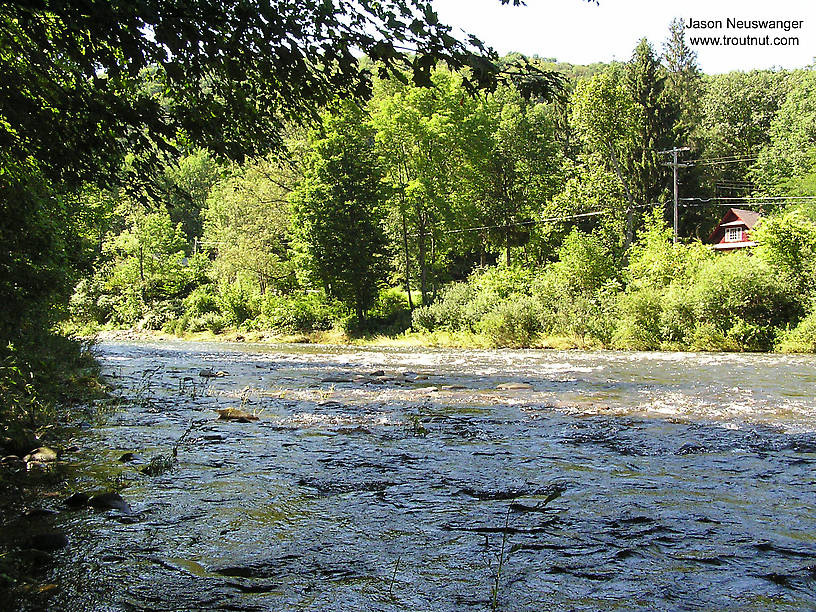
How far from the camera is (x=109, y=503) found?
6.03 m

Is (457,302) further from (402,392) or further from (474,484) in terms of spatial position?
(474,484)

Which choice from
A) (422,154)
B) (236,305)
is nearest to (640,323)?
(422,154)

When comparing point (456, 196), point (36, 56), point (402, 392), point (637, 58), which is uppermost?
point (637, 58)

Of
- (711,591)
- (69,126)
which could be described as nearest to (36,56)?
(69,126)

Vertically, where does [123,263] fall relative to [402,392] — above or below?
above

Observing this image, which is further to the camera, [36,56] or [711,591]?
[36,56]

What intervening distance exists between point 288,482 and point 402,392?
7960 millimetres

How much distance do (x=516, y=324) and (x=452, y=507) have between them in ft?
88.3

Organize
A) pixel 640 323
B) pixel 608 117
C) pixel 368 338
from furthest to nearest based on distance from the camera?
pixel 608 117 → pixel 368 338 → pixel 640 323

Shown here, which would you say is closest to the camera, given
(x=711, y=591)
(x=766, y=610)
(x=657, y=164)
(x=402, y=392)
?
(x=766, y=610)

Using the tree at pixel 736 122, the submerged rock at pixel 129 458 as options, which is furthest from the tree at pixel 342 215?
the submerged rock at pixel 129 458

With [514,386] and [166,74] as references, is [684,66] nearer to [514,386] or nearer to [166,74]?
[514,386]

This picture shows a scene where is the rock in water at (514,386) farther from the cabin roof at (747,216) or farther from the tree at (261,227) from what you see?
the cabin roof at (747,216)

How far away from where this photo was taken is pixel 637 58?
4466 cm
